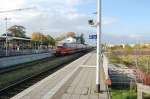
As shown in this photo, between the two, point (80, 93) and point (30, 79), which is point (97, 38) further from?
point (30, 79)

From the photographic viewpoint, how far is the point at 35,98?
14.8 m

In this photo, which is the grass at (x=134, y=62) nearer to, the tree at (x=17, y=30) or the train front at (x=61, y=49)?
the train front at (x=61, y=49)

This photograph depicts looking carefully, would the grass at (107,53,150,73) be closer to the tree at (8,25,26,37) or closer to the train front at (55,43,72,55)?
the train front at (55,43,72,55)

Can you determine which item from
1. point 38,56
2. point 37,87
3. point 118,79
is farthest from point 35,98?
point 38,56

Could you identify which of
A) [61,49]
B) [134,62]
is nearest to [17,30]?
[61,49]

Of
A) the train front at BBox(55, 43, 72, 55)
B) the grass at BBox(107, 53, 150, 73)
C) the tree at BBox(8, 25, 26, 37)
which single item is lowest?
the grass at BBox(107, 53, 150, 73)

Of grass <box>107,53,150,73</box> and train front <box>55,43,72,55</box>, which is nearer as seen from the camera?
grass <box>107,53,150,73</box>

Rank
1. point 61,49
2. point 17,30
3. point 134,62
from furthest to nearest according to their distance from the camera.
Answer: point 17,30, point 61,49, point 134,62

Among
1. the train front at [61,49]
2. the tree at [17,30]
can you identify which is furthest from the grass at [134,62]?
the tree at [17,30]

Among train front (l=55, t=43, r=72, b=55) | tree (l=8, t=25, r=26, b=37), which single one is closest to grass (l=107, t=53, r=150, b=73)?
train front (l=55, t=43, r=72, b=55)

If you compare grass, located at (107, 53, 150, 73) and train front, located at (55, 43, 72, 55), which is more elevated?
train front, located at (55, 43, 72, 55)

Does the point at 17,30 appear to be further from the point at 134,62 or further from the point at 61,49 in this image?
the point at 134,62

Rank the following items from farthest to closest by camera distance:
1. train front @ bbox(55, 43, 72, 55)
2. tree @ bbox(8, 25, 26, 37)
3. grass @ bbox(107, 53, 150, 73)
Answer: tree @ bbox(8, 25, 26, 37) → train front @ bbox(55, 43, 72, 55) → grass @ bbox(107, 53, 150, 73)

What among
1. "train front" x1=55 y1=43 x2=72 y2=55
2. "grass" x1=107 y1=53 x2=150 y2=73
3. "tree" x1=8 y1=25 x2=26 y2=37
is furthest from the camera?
"tree" x1=8 y1=25 x2=26 y2=37
